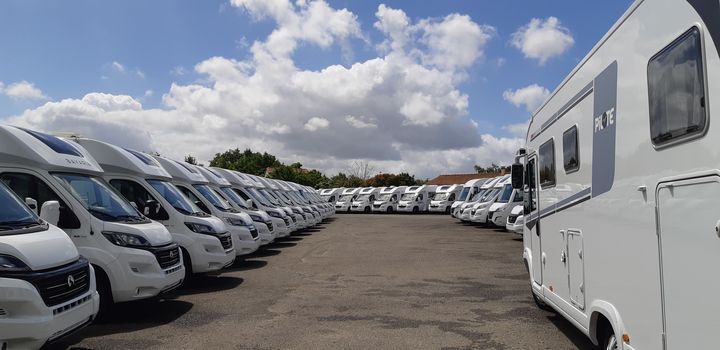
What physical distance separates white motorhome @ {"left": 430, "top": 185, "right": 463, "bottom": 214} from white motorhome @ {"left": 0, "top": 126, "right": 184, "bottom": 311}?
136 feet

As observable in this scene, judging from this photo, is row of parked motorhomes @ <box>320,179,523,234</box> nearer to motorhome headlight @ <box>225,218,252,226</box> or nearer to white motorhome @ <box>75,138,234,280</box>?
motorhome headlight @ <box>225,218,252,226</box>

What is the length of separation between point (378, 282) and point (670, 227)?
805cm

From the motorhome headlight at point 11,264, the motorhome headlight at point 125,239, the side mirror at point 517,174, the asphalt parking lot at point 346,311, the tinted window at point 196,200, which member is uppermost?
the side mirror at point 517,174

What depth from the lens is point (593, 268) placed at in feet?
17.4

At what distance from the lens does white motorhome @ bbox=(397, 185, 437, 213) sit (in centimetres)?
5153

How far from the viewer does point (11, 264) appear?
5062 millimetres

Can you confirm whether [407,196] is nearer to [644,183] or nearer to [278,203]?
[278,203]

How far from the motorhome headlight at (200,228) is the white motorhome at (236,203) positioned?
13.4ft

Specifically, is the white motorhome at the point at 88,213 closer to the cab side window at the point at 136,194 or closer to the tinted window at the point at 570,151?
the cab side window at the point at 136,194

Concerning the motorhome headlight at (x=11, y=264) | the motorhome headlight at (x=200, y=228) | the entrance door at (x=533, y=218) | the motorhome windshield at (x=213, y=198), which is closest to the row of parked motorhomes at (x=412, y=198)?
the motorhome windshield at (x=213, y=198)

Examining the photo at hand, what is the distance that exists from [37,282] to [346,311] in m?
4.52

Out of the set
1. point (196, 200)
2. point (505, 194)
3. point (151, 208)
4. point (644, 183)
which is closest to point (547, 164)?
point (644, 183)

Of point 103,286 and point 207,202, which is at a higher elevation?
point 207,202

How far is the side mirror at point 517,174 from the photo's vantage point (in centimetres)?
898
